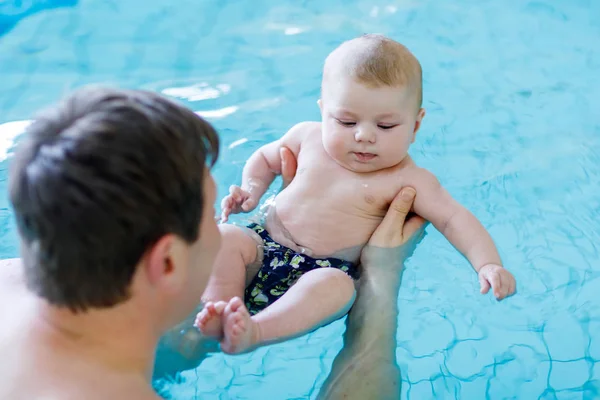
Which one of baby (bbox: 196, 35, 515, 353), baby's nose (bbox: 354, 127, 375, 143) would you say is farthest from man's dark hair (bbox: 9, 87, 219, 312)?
baby's nose (bbox: 354, 127, 375, 143)

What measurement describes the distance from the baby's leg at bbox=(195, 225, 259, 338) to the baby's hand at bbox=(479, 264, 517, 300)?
2.05 feet

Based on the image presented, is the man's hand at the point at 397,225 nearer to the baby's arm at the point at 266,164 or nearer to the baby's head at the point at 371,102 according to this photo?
the baby's head at the point at 371,102

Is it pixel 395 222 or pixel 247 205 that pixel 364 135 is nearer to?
pixel 395 222

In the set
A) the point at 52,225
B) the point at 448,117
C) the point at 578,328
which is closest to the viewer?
the point at 52,225

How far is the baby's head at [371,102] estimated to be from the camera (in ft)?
6.72

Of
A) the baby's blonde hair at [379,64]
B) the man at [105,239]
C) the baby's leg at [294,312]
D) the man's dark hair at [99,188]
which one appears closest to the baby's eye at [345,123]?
the baby's blonde hair at [379,64]

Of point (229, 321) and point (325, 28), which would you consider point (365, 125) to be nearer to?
point (229, 321)

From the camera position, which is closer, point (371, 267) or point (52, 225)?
point (52, 225)

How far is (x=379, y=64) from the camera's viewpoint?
2.05 meters

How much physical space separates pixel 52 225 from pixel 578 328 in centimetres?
170

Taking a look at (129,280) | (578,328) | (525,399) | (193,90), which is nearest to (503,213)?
(578,328)

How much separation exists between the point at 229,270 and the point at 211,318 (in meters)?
0.26

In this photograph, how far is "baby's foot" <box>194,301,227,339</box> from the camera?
1.63 metres

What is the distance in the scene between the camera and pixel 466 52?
142 inches
